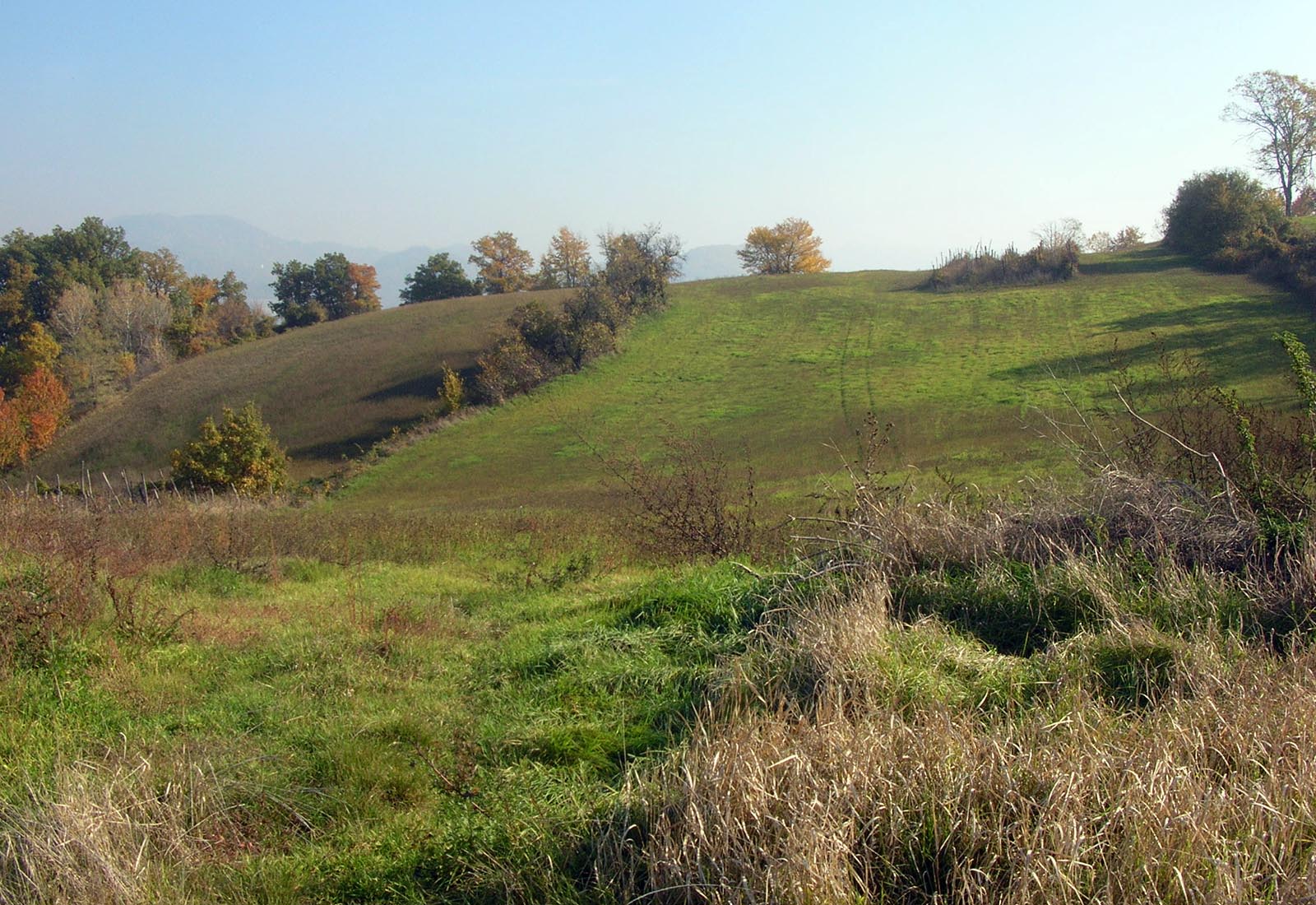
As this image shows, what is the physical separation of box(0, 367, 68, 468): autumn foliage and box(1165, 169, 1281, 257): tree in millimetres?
74102

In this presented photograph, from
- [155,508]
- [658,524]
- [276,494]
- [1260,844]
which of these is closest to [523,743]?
[1260,844]

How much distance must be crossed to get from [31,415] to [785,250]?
7539 cm

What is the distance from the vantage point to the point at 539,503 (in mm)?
29172

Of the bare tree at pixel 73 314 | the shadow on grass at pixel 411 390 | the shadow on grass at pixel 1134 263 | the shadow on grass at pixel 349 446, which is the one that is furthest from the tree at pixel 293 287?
the shadow on grass at pixel 1134 263

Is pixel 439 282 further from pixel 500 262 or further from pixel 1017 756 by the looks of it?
pixel 1017 756

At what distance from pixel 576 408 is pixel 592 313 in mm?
10602

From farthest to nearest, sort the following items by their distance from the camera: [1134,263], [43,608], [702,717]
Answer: [1134,263], [43,608], [702,717]

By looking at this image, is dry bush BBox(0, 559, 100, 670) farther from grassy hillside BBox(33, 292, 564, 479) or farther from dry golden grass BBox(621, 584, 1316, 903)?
grassy hillside BBox(33, 292, 564, 479)

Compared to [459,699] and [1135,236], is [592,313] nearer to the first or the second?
[459,699]

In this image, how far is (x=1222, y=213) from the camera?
190 feet

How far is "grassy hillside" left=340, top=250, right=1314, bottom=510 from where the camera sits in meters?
32.9

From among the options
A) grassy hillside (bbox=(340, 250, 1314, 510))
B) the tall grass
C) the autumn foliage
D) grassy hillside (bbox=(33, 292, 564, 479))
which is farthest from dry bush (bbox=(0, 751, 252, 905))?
the autumn foliage

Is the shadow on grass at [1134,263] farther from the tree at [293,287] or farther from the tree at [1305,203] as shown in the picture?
the tree at [293,287]

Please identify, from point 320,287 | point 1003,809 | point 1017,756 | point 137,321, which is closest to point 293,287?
point 320,287
